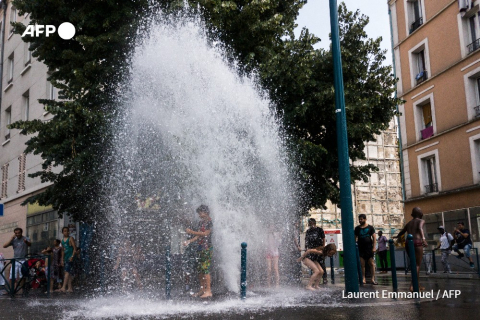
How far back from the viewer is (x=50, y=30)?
13.0m

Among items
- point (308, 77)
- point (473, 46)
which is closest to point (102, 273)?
point (308, 77)

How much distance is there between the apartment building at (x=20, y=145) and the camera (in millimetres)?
21594

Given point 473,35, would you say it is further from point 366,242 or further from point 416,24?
point 366,242

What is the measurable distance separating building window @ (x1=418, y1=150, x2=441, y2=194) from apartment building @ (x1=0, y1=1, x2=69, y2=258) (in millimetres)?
18049

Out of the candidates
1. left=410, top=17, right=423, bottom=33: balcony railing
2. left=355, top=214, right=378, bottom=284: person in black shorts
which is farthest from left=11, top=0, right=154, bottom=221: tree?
left=410, top=17, right=423, bottom=33: balcony railing

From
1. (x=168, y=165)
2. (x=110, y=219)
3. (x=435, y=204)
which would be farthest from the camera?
(x=435, y=204)

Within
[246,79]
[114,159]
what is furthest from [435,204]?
[114,159]

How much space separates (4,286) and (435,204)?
19.9 metres

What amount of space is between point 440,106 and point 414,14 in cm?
646

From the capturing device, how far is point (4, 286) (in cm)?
1277

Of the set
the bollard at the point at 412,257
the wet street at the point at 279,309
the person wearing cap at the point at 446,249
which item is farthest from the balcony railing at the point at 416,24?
the bollard at the point at 412,257

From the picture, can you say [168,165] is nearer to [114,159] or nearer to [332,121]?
[114,159]

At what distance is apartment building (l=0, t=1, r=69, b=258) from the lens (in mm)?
21594

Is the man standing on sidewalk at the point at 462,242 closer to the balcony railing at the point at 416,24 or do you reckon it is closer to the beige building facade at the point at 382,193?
the balcony railing at the point at 416,24
